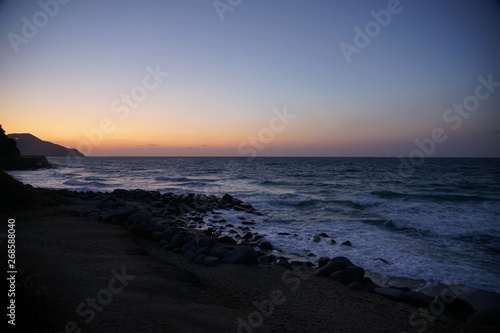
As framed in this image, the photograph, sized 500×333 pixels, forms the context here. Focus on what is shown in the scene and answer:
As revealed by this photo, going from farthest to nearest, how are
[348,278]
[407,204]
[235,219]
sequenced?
[407,204] → [235,219] → [348,278]

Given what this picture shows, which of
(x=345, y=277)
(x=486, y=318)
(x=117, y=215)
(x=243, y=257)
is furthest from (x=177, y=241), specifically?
(x=486, y=318)

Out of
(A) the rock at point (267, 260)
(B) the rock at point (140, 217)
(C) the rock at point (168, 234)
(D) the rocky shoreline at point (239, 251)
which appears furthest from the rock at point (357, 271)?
(B) the rock at point (140, 217)

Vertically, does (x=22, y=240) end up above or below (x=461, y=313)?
above

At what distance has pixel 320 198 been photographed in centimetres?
2358

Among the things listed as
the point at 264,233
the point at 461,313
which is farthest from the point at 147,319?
the point at 264,233

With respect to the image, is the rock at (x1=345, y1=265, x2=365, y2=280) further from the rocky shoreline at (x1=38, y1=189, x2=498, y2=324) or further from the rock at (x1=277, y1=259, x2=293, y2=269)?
the rock at (x1=277, y1=259, x2=293, y2=269)

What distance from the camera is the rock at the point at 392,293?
6332 mm

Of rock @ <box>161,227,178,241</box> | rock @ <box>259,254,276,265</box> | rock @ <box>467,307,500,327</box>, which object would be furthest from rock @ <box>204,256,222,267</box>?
rock @ <box>467,307,500,327</box>

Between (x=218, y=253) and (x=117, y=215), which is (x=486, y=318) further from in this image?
(x=117, y=215)

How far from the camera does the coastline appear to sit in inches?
Answer: 187

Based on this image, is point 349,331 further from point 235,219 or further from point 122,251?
point 235,219

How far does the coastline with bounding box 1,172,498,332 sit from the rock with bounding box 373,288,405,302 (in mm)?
167

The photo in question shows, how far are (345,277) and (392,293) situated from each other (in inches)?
47.0

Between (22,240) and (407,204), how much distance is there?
2275 centimetres
